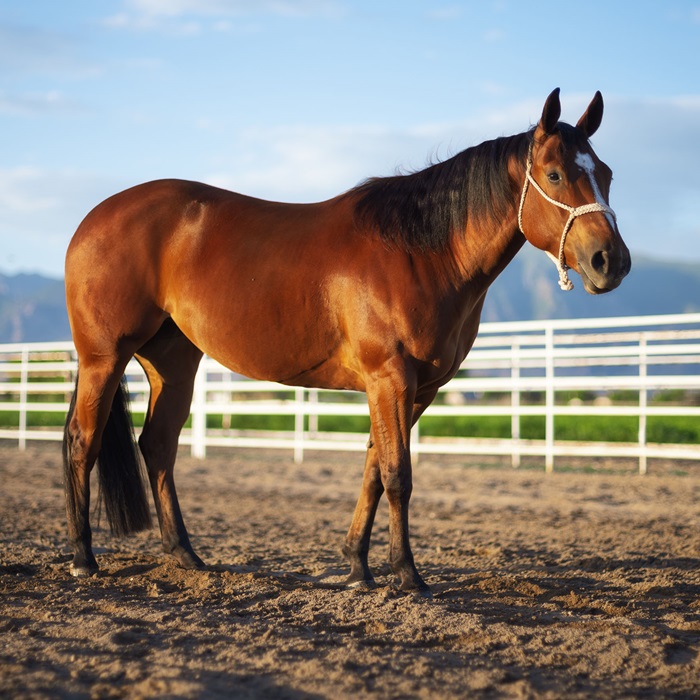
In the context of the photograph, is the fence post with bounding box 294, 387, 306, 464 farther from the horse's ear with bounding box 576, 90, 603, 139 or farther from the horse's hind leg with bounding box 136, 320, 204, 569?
the horse's ear with bounding box 576, 90, 603, 139

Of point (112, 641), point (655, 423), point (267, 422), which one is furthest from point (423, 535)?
point (267, 422)

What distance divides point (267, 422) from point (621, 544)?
15.2 m

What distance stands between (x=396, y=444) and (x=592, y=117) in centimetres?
183

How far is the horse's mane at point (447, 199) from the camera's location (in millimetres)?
4062

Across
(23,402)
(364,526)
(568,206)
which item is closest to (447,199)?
(568,206)

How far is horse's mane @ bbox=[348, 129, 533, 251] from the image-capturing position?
4.06 m

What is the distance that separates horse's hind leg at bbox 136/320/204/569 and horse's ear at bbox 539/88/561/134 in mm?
2323

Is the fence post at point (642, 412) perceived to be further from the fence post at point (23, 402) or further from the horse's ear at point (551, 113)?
the fence post at point (23, 402)

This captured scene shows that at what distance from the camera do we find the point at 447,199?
13.7 feet

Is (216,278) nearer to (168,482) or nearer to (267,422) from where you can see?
(168,482)

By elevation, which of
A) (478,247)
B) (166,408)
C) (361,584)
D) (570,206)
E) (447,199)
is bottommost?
(361,584)

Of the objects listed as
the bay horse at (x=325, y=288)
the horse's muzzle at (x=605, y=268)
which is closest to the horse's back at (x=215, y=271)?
the bay horse at (x=325, y=288)

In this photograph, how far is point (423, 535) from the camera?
645 cm

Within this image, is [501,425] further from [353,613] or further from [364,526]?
[353,613]
